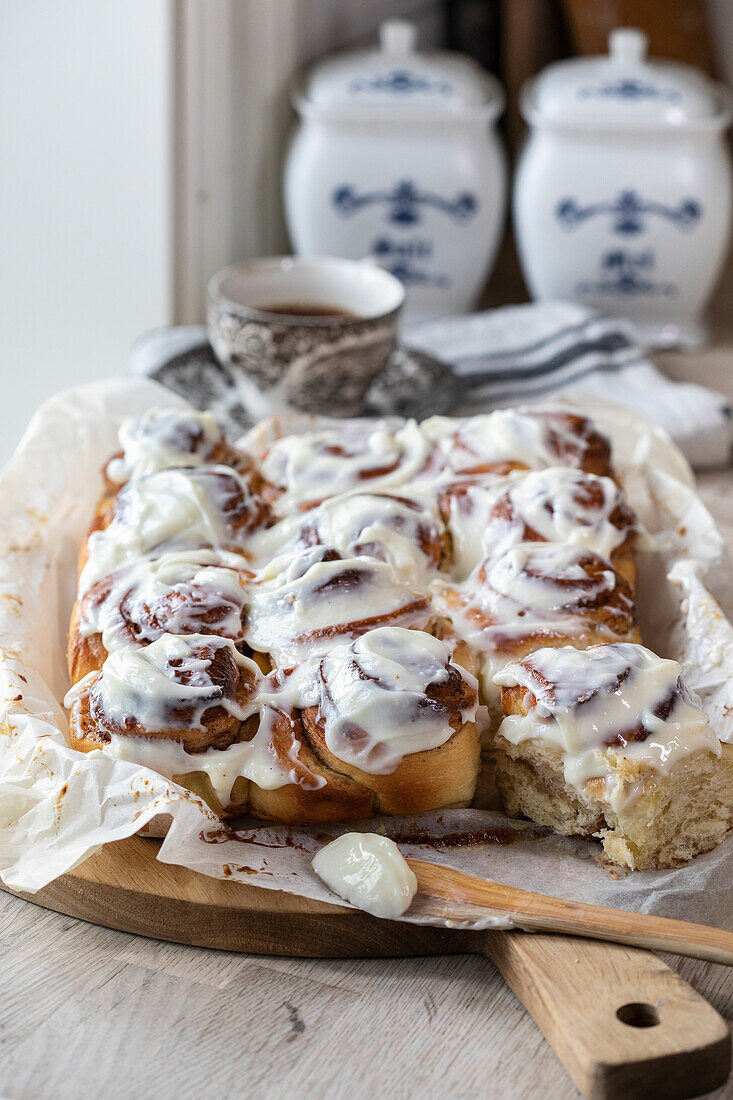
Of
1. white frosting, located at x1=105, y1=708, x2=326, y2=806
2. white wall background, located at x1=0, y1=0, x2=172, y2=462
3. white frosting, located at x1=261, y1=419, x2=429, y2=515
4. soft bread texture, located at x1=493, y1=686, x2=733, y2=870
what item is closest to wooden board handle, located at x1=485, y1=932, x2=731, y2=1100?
soft bread texture, located at x1=493, y1=686, x2=733, y2=870

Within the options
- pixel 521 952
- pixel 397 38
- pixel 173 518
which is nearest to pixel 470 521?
pixel 173 518

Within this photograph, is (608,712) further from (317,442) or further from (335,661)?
(317,442)

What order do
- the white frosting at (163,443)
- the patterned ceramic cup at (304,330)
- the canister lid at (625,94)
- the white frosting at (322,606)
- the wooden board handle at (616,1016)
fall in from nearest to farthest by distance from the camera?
the wooden board handle at (616,1016)
the white frosting at (322,606)
the white frosting at (163,443)
the patterned ceramic cup at (304,330)
the canister lid at (625,94)

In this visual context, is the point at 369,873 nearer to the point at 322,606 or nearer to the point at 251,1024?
the point at 251,1024

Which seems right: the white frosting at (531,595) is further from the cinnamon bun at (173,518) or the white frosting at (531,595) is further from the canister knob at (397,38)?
the canister knob at (397,38)

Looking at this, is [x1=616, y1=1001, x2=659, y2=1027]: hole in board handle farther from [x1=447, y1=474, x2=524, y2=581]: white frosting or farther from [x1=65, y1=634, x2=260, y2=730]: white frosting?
[x1=447, y1=474, x2=524, y2=581]: white frosting

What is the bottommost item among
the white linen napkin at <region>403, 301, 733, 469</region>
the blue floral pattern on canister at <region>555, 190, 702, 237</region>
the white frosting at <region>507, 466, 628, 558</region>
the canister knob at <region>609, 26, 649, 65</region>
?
the white linen napkin at <region>403, 301, 733, 469</region>

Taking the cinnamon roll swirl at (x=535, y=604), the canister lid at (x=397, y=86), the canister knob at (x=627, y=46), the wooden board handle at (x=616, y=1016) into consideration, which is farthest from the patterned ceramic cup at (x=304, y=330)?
the wooden board handle at (x=616, y=1016)
